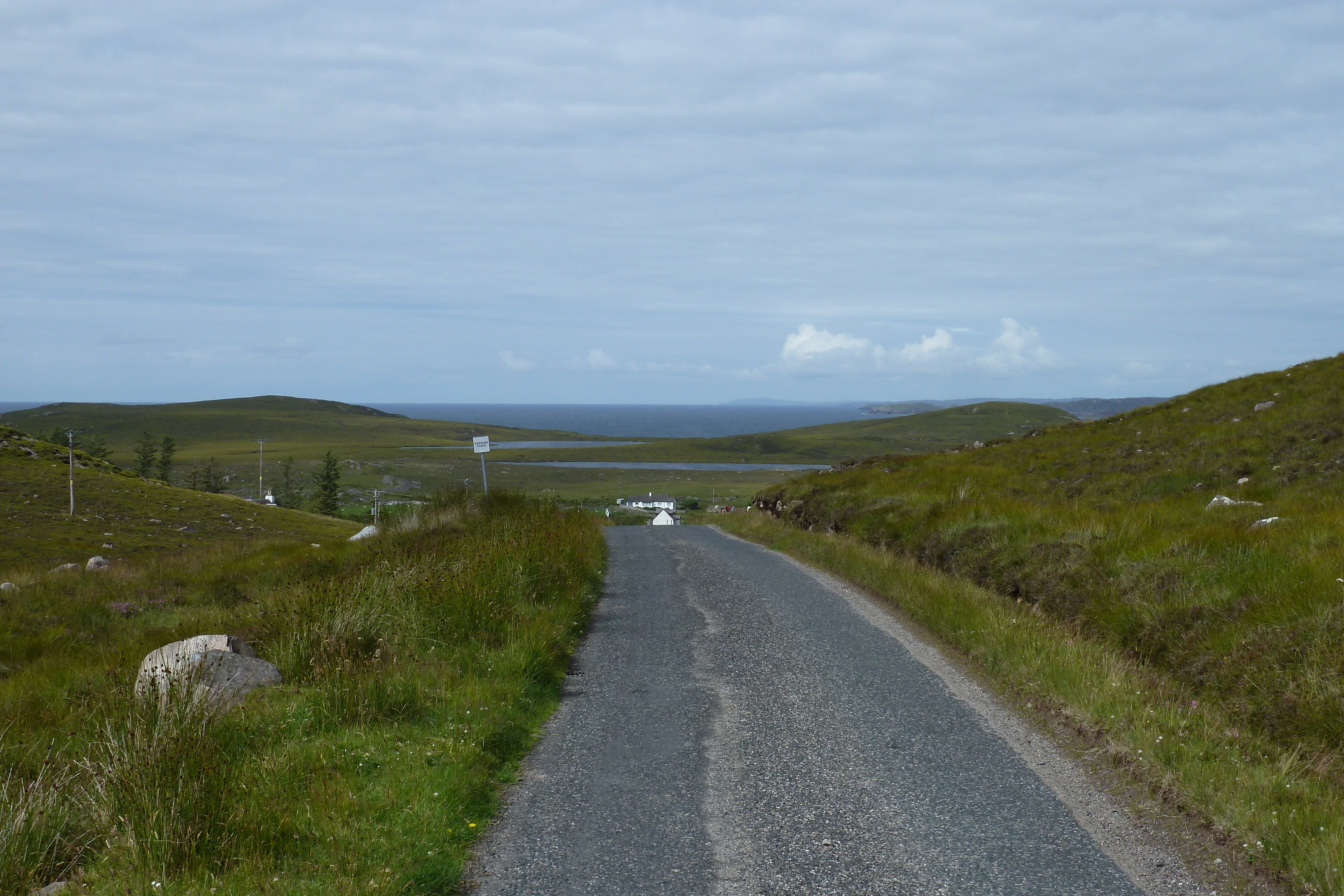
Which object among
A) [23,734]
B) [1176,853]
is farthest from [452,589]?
[1176,853]

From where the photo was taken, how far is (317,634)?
9586 millimetres

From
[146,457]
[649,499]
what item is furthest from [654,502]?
[146,457]

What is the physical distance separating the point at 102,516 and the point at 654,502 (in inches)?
3358

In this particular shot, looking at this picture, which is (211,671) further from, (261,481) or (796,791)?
(261,481)

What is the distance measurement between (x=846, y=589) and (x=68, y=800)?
43.6ft

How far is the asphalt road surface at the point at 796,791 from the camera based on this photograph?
521cm

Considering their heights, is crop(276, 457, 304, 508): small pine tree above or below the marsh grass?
below

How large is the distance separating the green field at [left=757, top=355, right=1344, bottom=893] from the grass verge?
20 millimetres

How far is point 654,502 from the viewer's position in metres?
121

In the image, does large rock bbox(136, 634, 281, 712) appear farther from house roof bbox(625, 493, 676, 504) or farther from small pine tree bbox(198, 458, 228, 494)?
house roof bbox(625, 493, 676, 504)

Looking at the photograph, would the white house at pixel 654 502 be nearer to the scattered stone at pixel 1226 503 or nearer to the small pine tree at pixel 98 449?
the small pine tree at pixel 98 449

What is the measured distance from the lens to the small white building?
99.7 meters

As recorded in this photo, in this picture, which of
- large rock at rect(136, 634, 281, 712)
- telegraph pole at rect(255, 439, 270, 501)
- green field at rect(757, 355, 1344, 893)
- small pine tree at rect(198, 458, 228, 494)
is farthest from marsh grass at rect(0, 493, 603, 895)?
telegraph pole at rect(255, 439, 270, 501)

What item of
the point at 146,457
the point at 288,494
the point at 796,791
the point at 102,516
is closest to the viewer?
the point at 796,791
